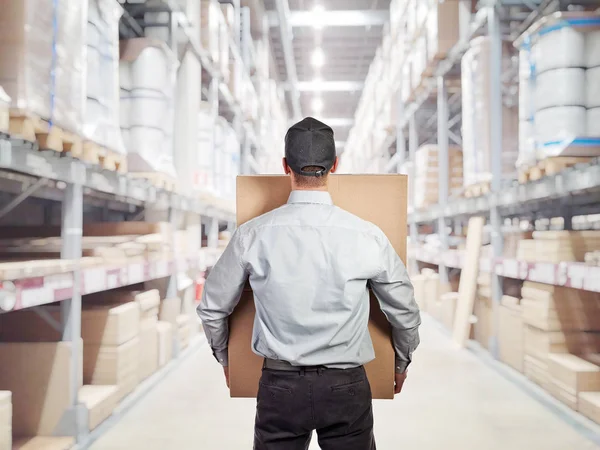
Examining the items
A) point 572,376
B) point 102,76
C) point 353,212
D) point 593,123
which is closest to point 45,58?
point 102,76

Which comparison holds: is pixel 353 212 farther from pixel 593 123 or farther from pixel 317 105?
pixel 317 105

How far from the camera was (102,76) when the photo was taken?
3459 mm

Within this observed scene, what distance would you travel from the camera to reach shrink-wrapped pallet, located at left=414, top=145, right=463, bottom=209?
23.5 ft

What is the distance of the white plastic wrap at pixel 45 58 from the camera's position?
2354mm

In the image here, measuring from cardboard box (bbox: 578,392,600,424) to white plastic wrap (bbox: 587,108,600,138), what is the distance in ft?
5.74

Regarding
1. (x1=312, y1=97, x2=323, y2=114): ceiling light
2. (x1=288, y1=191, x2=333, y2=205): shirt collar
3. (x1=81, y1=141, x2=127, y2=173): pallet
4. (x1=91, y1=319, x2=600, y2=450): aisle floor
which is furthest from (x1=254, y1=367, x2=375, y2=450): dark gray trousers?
(x1=312, y1=97, x2=323, y2=114): ceiling light

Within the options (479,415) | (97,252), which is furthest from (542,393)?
(97,252)

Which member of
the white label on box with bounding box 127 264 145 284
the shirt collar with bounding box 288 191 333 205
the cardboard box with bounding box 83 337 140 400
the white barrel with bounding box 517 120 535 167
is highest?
the white barrel with bounding box 517 120 535 167

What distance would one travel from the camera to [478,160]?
5234 mm

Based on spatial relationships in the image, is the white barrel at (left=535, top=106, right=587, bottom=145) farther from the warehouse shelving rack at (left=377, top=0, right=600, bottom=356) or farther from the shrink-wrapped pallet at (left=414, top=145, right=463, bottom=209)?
the shrink-wrapped pallet at (left=414, top=145, right=463, bottom=209)

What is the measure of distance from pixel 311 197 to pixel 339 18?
10.5 meters

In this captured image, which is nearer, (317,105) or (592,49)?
(592,49)

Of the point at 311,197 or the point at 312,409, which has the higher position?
the point at 311,197

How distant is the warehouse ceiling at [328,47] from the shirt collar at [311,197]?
9.22 m
